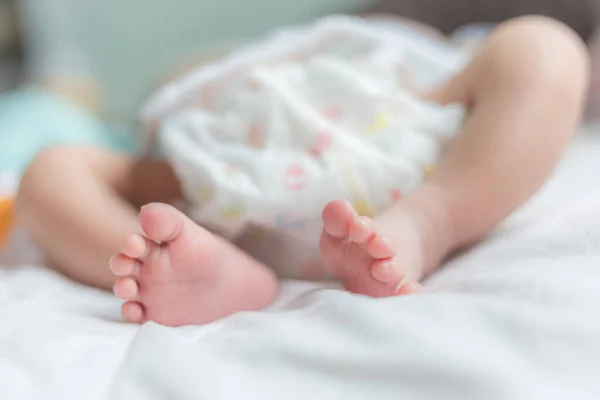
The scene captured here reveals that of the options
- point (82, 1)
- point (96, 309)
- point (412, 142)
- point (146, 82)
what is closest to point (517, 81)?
point (412, 142)

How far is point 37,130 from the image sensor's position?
1.09 meters

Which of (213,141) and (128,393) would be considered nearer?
Answer: (128,393)

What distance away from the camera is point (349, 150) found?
1.99ft

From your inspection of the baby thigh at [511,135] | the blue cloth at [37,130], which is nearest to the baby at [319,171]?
the baby thigh at [511,135]

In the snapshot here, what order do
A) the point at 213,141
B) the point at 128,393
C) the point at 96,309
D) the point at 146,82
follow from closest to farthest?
the point at 128,393 < the point at 96,309 < the point at 213,141 < the point at 146,82

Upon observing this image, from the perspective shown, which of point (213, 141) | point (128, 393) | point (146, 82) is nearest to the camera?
point (128, 393)

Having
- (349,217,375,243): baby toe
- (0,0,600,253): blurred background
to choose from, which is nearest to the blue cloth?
(0,0,600,253): blurred background

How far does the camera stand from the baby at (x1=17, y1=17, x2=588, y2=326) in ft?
1.85

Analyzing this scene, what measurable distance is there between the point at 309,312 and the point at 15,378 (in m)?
0.18

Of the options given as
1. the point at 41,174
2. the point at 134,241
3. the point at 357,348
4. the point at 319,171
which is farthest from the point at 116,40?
the point at 357,348

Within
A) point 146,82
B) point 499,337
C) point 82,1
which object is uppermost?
point 499,337

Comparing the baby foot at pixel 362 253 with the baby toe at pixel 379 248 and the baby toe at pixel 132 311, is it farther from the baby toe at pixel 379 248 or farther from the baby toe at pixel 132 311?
the baby toe at pixel 132 311

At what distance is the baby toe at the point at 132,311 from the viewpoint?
483 mm

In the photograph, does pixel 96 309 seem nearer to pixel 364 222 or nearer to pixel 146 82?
pixel 364 222
